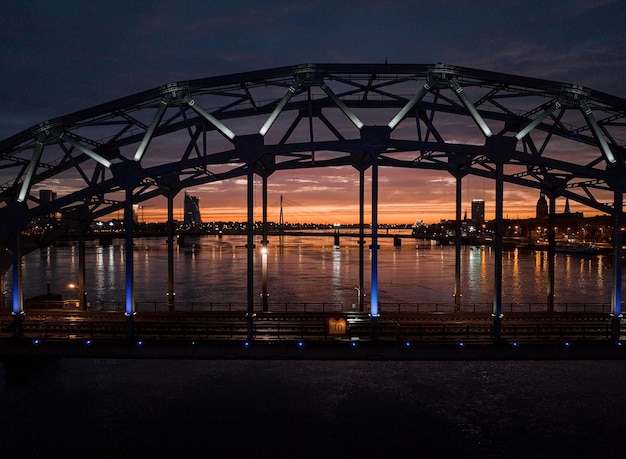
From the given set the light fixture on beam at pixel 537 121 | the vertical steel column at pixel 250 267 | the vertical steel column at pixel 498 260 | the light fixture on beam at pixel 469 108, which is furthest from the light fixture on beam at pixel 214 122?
the light fixture on beam at pixel 537 121

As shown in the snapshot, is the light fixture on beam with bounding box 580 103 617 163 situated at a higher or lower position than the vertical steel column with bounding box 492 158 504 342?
higher

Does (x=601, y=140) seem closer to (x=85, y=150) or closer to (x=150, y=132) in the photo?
(x=150, y=132)

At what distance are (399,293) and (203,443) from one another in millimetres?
53635

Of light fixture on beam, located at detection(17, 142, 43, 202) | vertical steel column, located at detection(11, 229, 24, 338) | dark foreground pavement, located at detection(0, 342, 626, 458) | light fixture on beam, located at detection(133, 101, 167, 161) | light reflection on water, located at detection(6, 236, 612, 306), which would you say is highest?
light fixture on beam, located at detection(133, 101, 167, 161)

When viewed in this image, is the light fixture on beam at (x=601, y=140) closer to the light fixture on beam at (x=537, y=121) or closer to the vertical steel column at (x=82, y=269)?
the light fixture on beam at (x=537, y=121)

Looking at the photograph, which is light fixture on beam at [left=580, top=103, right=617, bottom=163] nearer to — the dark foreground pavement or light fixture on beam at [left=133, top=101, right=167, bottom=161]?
the dark foreground pavement

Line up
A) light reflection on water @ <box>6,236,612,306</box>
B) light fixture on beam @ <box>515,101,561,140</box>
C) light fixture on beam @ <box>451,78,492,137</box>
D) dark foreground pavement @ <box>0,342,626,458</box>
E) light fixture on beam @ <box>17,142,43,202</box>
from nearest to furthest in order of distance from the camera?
dark foreground pavement @ <box>0,342,626,458</box> → light fixture on beam @ <box>451,78,492,137</box> → light fixture on beam @ <box>515,101,561,140</box> → light fixture on beam @ <box>17,142,43,202</box> → light reflection on water @ <box>6,236,612,306</box>

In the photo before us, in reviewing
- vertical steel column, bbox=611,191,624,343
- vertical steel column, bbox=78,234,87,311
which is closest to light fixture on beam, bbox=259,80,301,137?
vertical steel column, bbox=611,191,624,343

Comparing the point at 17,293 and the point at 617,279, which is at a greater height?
the point at 617,279

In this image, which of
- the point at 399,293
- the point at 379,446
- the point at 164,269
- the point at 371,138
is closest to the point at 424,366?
the point at 379,446

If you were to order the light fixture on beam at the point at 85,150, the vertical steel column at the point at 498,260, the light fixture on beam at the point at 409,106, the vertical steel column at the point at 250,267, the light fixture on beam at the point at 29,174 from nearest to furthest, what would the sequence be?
1. the vertical steel column at the point at 498,260
2. the vertical steel column at the point at 250,267
3. the light fixture on beam at the point at 409,106
4. the light fixture on beam at the point at 85,150
5. the light fixture on beam at the point at 29,174

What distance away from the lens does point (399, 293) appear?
70938mm

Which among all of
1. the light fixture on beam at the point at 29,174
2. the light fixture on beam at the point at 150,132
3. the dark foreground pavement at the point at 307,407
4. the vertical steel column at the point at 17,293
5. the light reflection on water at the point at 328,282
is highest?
the light fixture on beam at the point at 150,132

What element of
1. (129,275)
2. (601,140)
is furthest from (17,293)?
(601,140)
